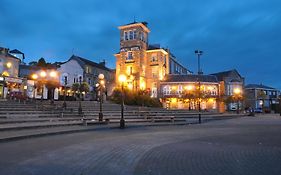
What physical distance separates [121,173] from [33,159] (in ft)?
10.3

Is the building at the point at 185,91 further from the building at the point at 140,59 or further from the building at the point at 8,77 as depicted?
the building at the point at 8,77

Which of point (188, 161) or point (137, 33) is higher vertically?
point (137, 33)

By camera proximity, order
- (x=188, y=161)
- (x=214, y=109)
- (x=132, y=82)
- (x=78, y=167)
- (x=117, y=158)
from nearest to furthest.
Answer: (x=78, y=167), (x=188, y=161), (x=117, y=158), (x=132, y=82), (x=214, y=109)

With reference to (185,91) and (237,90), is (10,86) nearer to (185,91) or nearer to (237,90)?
(185,91)

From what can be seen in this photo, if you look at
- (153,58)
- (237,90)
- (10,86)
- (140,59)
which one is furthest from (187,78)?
(10,86)

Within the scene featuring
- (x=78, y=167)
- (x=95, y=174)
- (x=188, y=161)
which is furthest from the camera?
(x=188, y=161)

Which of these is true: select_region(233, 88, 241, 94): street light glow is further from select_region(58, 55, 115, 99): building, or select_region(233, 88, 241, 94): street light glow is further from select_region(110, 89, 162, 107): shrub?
select_region(58, 55, 115, 99): building

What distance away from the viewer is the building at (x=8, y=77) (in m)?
43.0

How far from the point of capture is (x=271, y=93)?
96.9 meters

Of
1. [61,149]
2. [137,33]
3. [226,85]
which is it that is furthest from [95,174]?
[226,85]

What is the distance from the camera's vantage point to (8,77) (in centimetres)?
4466

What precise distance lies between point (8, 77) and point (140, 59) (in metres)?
26.6

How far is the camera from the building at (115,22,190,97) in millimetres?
56156

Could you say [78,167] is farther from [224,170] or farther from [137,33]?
[137,33]
